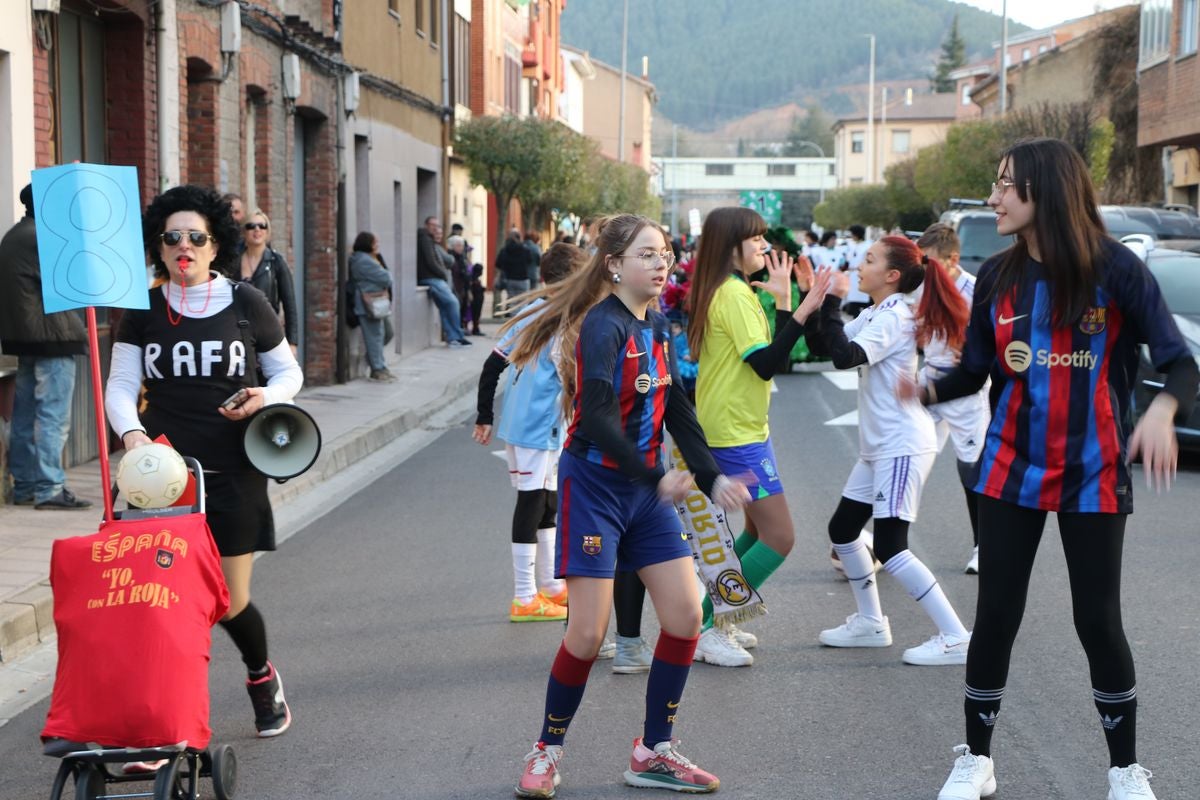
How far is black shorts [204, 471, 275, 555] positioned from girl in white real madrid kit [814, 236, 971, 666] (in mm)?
2356

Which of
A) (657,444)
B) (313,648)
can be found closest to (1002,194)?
(657,444)

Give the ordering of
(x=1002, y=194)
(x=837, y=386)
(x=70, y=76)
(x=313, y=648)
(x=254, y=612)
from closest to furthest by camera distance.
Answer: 1. (x=1002, y=194)
2. (x=254, y=612)
3. (x=313, y=648)
4. (x=70, y=76)
5. (x=837, y=386)

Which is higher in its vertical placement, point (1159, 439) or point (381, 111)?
point (381, 111)

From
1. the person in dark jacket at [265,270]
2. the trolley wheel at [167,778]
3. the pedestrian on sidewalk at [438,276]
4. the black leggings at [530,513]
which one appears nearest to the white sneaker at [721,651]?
the black leggings at [530,513]

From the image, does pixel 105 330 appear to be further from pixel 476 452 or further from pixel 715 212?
pixel 715 212

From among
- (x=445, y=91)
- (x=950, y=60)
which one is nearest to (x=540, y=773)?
(x=445, y=91)

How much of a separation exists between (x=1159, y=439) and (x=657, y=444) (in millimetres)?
1471

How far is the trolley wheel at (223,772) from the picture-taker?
4.48 metres

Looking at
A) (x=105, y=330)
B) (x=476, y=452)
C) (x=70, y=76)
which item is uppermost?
(x=70, y=76)

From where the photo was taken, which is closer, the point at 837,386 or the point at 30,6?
the point at 30,6

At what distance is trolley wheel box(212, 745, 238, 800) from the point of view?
14.7 ft

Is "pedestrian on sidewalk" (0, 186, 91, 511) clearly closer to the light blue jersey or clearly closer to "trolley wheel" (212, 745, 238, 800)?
the light blue jersey

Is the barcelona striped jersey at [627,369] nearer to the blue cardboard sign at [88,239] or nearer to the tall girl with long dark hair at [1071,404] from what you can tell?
the tall girl with long dark hair at [1071,404]

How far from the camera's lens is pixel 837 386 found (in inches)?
739
